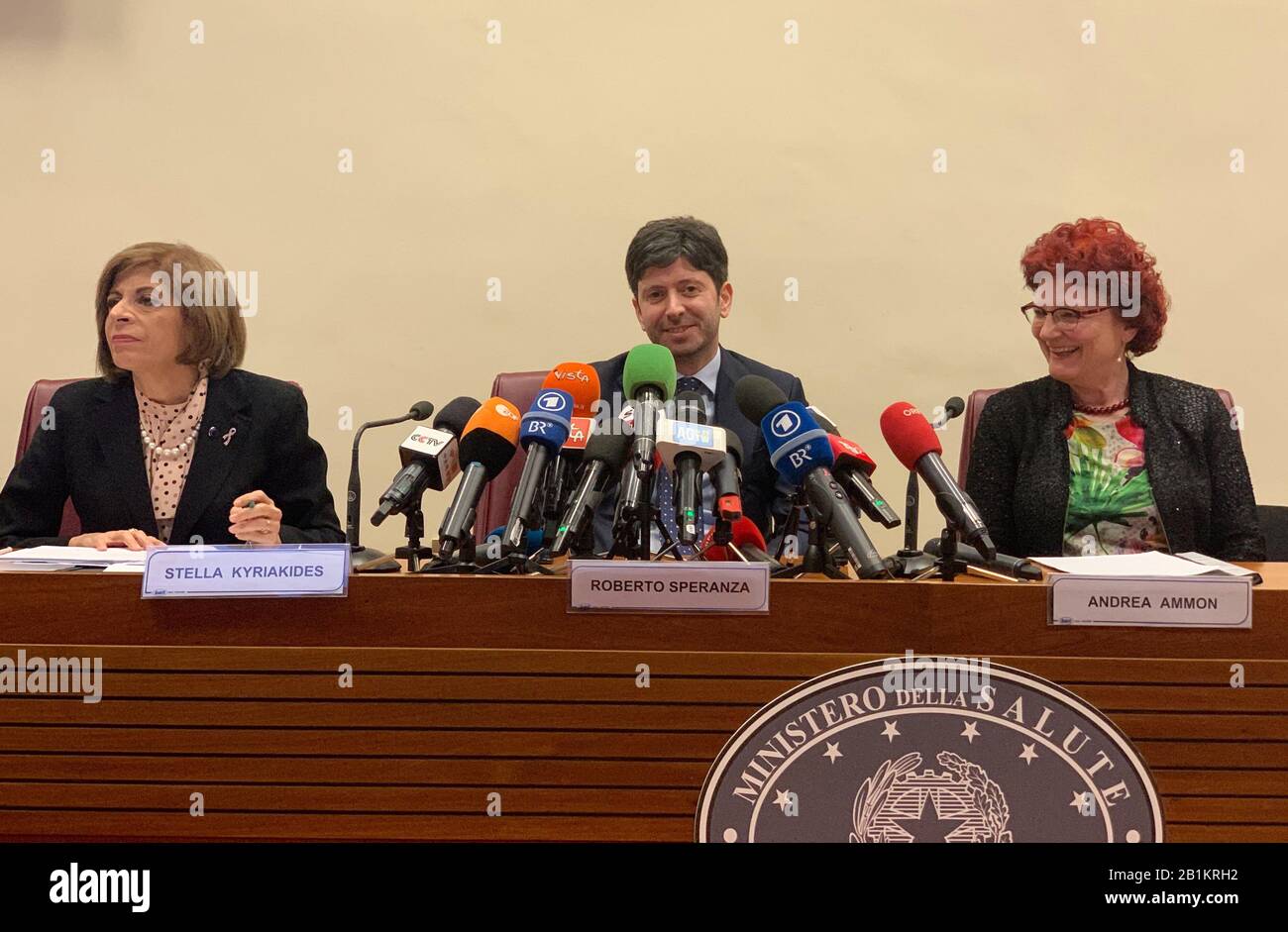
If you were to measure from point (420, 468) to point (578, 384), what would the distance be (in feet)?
1.03

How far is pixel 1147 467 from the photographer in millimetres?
2236

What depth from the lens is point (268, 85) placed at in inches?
128

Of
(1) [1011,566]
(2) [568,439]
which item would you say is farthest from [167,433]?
(1) [1011,566]

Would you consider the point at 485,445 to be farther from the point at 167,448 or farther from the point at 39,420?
the point at 39,420

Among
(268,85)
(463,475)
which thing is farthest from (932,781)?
(268,85)

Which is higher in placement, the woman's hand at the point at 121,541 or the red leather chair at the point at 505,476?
the red leather chair at the point at 505,476

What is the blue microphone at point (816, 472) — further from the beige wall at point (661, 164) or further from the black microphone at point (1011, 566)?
the beige wall at point (661, 164)

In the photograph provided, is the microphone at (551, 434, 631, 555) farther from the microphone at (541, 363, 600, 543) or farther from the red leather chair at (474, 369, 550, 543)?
the red leather chair at (474, 369, 550, 543)

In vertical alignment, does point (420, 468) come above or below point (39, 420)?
below

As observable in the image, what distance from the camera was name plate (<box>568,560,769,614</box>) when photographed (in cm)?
138

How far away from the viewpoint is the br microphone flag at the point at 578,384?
1.70 m

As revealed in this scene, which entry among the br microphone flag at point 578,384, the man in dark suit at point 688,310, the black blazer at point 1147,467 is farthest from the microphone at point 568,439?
the black blazer at point 1147,467

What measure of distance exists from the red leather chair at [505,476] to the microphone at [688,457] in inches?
43.3
